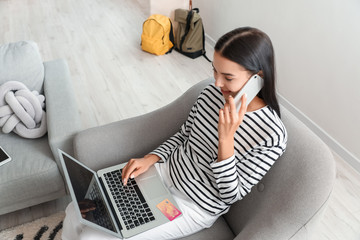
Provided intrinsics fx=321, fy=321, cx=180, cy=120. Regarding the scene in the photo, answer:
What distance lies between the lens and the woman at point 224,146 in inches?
39.4

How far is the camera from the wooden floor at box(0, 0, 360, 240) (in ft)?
5.91

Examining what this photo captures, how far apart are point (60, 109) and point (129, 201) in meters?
0.66

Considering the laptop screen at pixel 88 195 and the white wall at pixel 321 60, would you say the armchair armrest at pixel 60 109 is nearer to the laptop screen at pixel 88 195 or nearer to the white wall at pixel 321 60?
the laptop screen at pixel 88 195

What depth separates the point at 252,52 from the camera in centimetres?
99

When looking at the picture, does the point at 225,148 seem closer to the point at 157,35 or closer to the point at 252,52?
the point at 252,52

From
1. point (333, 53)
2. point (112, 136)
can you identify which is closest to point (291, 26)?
point (333, 53)

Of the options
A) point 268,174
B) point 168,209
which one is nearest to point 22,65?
point 168,209

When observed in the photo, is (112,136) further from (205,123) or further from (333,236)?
(333,236)

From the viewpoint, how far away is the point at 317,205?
97 centimetres

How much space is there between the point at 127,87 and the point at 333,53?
160cm

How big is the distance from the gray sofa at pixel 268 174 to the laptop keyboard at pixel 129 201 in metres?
0.16

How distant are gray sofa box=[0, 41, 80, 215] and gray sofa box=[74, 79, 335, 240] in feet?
0.60

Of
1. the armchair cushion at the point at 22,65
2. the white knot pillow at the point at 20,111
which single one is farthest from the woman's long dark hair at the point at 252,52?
the armchair cushion at the point at 22,65

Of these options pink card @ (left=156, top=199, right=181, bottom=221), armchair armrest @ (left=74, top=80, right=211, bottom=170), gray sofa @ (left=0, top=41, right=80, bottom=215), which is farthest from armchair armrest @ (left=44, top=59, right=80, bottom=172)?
pink card @ (left=156, top=199, right=181, bottom=221)
